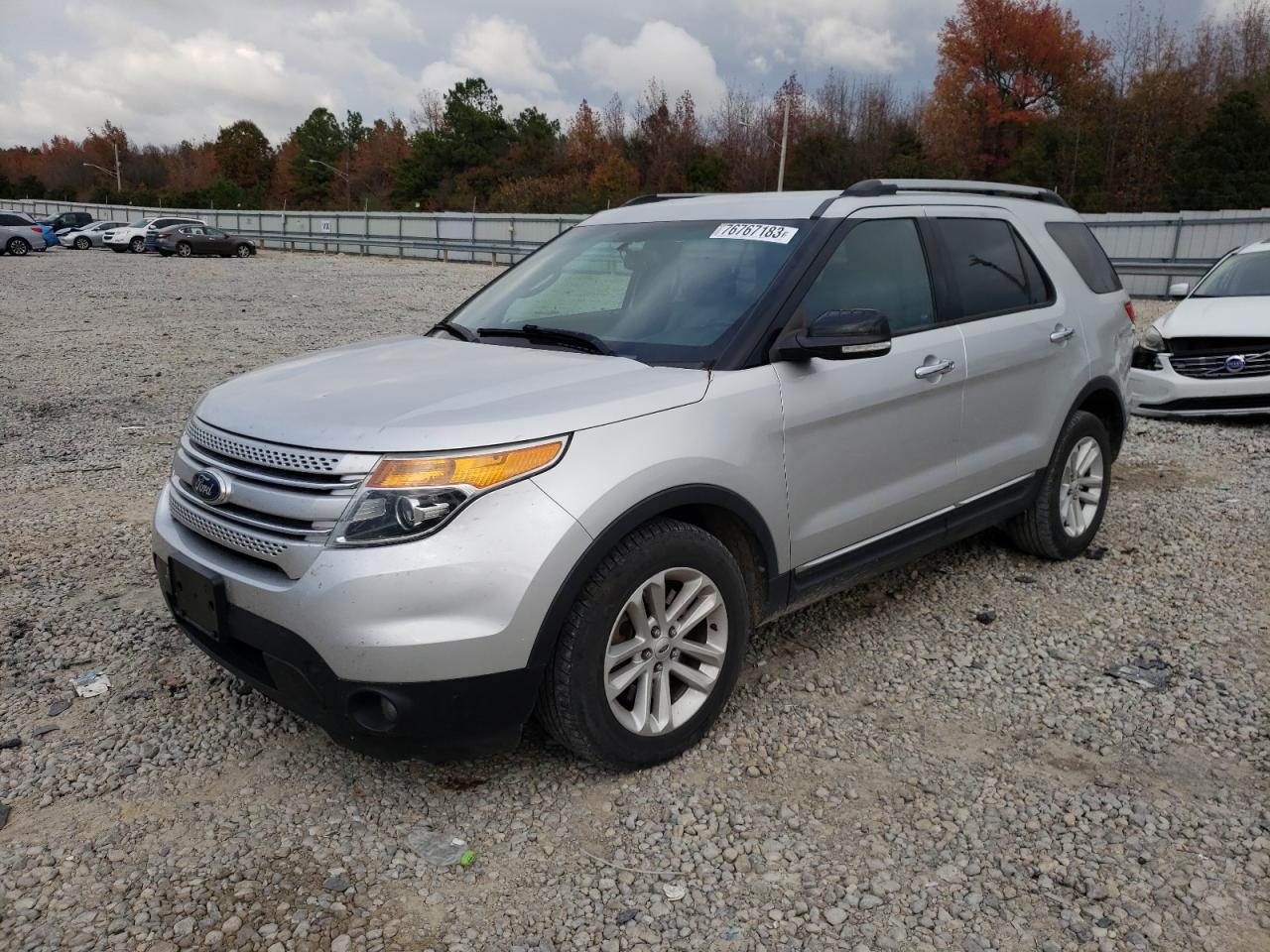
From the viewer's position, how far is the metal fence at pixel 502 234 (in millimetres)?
21188

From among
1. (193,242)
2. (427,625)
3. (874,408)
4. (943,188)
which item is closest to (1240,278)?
(943,188)

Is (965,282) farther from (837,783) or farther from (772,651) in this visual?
(837,783)

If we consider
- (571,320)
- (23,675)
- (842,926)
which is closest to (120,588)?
(23,675)

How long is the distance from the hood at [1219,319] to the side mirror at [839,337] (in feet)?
21.7

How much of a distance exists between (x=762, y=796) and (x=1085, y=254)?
359cm

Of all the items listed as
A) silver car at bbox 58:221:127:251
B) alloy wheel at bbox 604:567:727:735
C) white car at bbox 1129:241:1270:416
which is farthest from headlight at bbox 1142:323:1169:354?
silver car at bbox 58:221:127:251

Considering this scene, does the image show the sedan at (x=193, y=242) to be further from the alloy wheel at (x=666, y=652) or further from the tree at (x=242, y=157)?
the tree at (x=242, y=157)

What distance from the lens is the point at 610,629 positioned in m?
2.90

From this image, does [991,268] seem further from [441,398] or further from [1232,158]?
[1232,158]

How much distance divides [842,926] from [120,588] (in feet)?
12.0

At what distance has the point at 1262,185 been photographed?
31.6 meters

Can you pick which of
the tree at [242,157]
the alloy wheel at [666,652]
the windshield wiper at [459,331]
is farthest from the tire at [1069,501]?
the tree at [242,157]

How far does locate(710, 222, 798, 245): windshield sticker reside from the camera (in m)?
3.70

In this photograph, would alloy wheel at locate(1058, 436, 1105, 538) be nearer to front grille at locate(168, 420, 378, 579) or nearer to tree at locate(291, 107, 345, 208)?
front grille at locate(168, 420, 378, 579)
